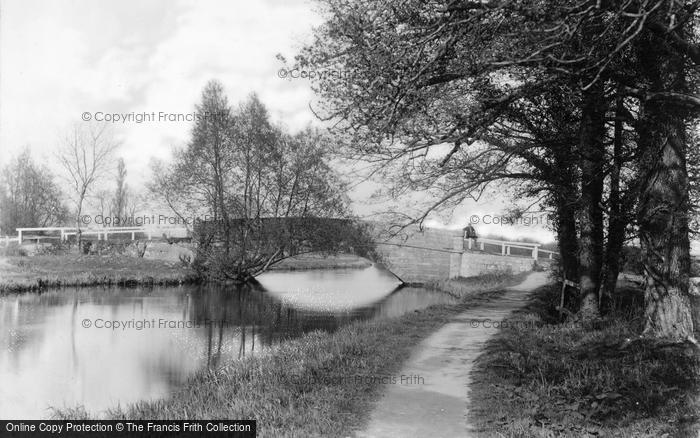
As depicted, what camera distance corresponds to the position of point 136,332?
12.5 metres

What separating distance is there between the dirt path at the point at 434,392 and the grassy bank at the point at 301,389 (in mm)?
169

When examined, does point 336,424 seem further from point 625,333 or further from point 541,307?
point 541,307

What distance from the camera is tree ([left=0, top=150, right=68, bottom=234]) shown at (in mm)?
9445

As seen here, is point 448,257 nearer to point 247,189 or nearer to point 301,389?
point 247,189

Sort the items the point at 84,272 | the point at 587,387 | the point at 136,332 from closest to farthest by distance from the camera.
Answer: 1. the point at 587,387
2. the point at 136,332
3. the point at 84,272

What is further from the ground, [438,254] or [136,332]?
[438,254]

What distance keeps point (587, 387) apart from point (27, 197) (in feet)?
35.4

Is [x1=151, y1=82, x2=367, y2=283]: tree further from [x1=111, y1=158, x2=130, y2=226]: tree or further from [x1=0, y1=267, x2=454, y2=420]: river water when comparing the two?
[x1=111, y1=158, x2=130, y2=226]: tree

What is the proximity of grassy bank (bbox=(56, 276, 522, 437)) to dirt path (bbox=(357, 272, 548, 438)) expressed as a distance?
17 centimetres

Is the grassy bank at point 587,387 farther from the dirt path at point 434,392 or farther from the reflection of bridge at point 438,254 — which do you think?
the reflection of bridge at point 438,254

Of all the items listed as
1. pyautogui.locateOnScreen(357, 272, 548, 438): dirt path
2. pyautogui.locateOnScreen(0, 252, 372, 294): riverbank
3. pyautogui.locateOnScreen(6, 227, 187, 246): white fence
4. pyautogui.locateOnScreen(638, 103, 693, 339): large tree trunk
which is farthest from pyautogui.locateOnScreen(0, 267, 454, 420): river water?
pyautogui.locateOnScreen(638, 103, 693, 339): large tree trunk

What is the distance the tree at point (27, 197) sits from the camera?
945cm

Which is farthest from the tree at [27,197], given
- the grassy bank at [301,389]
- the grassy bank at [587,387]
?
the grassy bank at [587,387]

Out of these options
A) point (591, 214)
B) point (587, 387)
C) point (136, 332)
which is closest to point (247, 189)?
point (136, 332)
